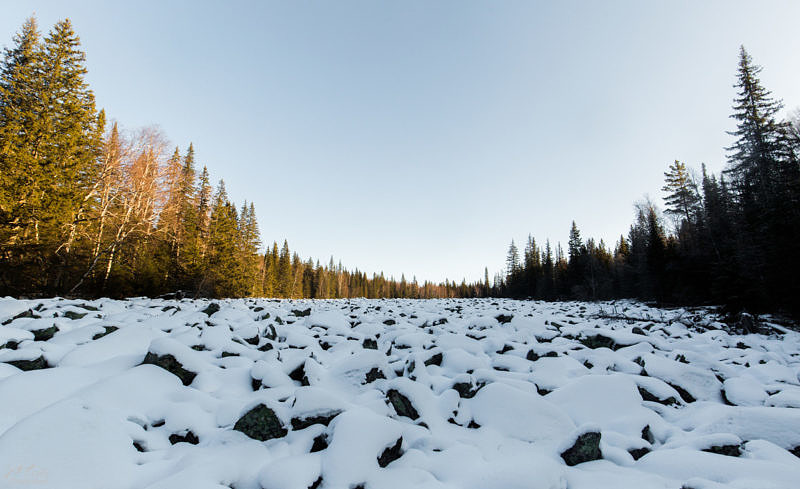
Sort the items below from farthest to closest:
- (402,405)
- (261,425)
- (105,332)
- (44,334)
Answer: (105,332)
(44,334)
(402,405)
(261,425)

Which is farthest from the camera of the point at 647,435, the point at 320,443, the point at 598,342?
the point at 598,342

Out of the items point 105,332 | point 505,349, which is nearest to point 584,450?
point 505,349

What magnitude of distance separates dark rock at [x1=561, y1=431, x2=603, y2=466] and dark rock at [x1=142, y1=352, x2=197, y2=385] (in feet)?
12.3

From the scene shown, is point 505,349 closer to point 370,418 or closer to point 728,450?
point 728,450

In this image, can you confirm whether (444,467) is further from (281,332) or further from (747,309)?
(747,309)

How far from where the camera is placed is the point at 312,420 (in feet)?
8.39

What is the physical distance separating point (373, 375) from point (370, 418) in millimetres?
1426

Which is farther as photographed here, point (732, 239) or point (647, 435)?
point (732, 239)

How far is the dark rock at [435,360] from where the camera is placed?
4.40 metres

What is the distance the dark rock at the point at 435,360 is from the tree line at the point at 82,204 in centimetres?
1448

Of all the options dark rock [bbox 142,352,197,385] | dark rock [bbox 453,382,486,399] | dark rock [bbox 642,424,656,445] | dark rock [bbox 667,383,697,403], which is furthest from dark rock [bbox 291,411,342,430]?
dark rock [bbox 667,383,697,403]

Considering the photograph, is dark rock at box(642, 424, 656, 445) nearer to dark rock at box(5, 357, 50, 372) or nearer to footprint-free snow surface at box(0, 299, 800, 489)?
footprint-free snow surface at box(0, 299, 800, 489)

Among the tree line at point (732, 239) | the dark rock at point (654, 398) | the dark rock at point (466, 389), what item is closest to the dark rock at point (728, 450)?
the dark rock at point (654, 398)

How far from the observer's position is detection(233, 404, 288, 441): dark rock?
2443 mm
